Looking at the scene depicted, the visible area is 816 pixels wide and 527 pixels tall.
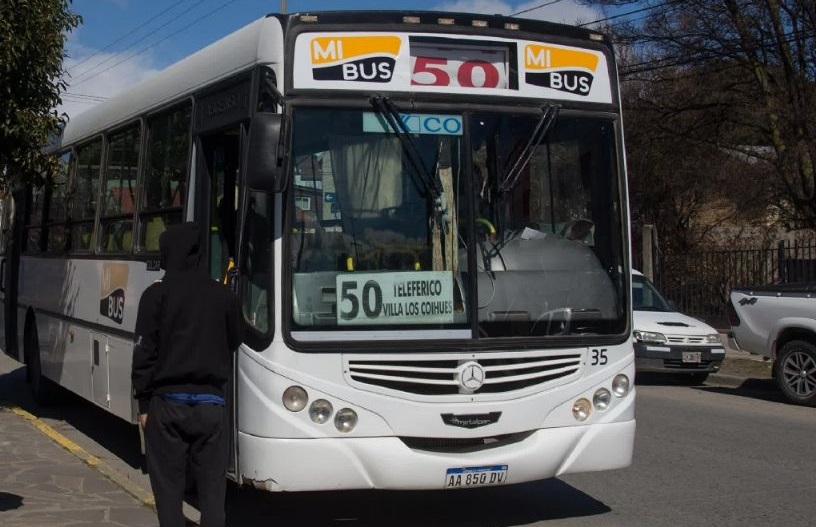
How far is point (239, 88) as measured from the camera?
6668mm

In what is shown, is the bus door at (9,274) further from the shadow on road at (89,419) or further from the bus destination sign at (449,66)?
the bus destination sign at (449,66)

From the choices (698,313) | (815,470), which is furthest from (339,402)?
(698,313)

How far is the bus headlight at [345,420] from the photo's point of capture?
5.96m

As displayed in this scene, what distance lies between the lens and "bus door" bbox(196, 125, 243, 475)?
693 centimetres

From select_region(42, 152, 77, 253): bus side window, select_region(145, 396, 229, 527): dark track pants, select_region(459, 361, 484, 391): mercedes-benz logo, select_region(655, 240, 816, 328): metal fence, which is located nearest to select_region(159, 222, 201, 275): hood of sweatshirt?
select_region(145, 396, 229, 527): dark track pants

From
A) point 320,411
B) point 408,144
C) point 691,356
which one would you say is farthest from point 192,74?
point 691,356

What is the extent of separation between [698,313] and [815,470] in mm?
14279

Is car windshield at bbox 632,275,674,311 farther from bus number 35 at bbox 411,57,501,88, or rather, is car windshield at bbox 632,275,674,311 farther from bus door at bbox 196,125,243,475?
bus door at bbox 196,125,243,475

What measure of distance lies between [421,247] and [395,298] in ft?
1.20

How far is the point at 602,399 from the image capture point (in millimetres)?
6559

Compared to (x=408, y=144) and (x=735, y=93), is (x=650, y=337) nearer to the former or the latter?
(x=408, y=144)

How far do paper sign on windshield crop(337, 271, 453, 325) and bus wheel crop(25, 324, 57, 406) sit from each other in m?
6.85

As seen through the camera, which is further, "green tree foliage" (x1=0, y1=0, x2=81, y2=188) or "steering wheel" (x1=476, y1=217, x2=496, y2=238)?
"green tree foliage" (x1=0, y1=0, x2=81, y2=188)

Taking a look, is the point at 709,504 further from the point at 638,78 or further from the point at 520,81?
the point at 638,78
